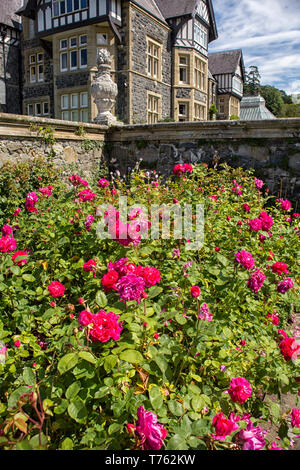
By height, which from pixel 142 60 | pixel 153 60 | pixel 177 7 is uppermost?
pixel 177 7

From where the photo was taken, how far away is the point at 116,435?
53.5 inches

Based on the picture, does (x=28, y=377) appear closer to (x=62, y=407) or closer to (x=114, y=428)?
(x=62, y=407)

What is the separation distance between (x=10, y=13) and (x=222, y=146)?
18.4m

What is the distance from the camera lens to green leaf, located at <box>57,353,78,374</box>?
4.34 ft

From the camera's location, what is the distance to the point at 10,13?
1898 cm

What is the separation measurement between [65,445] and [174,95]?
65.4 ft

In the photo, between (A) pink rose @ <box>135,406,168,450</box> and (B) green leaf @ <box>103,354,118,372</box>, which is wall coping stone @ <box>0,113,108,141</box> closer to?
(B) green leaf @ <box>103,354,118,372</box>

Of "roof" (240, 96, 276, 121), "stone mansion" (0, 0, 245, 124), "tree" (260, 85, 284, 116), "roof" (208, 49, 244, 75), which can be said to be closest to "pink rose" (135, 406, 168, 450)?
"stone mansion" (0, 0, 245, 124)

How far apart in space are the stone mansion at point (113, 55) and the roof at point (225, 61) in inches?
313

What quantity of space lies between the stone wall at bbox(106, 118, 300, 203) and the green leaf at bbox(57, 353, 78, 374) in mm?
5449

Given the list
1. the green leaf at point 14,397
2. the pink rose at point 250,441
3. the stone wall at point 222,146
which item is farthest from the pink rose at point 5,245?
the stone wall at point 222,146

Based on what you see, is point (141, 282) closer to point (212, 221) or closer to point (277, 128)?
point (212, 221)

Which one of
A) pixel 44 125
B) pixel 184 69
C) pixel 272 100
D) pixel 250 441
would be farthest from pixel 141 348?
pixel 272 100
